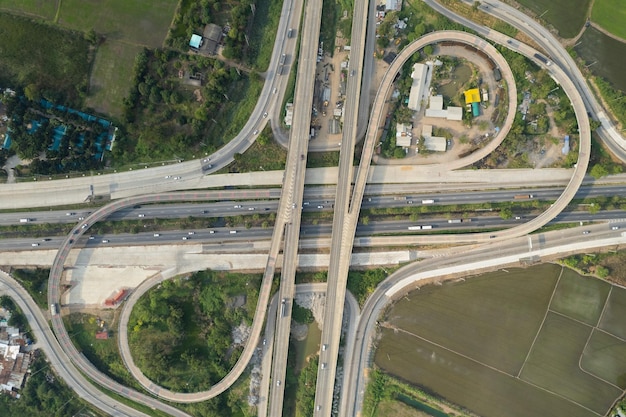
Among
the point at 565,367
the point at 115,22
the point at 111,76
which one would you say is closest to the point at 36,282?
the point at 111,76

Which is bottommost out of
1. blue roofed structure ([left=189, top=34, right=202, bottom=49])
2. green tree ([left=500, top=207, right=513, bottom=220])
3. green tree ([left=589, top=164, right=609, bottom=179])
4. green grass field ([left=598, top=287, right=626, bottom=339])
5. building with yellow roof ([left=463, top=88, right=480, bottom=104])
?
green grass field ([left=598, top=287, right=626, bottom=339])

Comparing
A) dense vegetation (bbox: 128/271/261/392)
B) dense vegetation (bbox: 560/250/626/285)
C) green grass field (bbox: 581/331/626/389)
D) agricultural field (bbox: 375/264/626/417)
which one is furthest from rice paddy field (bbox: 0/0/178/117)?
green grass field (bbox: 581/331/626/389)

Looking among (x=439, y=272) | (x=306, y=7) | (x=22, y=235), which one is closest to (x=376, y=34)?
(x=306, y=7)

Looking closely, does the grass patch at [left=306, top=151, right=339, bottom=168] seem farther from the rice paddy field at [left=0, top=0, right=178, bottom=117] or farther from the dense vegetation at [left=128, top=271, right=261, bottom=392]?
the rice paddy field at [left=0, top=0, right=178, bottom=117]

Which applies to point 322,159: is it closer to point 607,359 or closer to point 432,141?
point 432,141

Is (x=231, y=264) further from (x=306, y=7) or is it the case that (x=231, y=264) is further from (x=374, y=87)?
(x=306, y=7)

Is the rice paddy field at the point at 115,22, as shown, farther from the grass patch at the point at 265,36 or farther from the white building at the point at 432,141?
the white building at the point at 432,141

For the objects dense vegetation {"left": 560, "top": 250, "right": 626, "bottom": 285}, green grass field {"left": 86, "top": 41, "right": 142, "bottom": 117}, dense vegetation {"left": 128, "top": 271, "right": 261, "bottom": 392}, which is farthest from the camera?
green grass field {"left": 86, "top": 41, "right": 142, "bottom": 117}
